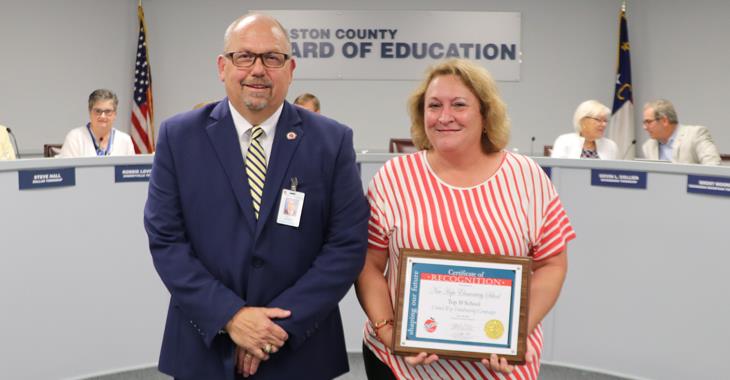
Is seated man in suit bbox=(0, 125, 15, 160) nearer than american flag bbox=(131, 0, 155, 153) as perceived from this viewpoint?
Yes

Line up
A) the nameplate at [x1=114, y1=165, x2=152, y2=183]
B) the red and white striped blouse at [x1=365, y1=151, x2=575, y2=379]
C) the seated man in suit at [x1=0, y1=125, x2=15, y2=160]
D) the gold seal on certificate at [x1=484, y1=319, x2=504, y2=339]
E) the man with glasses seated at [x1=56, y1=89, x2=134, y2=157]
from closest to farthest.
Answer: the gold seal on certificate at [x1=484, y1=319, x2=504, y2=339]
the red and white striped blouse at [x1=365, y1=151, x2=575, y2=379]
the nameplate at [x1=114, y1=165, x2=152, y2=183]
the seated man in suit at [x1=0, y1=125, x2=15, y2=160]
the man with glasses seated at [x1=56, y1=89, x2=134, y2=157]

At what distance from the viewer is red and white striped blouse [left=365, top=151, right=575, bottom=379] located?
1993 mm

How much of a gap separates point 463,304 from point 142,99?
7.44 meters

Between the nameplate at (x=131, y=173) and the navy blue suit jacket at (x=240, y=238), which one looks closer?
the navy blue suit jacket at (x=240, y=238)

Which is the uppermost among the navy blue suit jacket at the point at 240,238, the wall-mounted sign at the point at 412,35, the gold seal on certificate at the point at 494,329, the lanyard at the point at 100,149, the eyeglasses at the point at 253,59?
the wall-mounted sign at the point at 412,35

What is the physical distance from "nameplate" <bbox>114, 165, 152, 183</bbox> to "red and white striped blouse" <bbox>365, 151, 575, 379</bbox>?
200 centimetres

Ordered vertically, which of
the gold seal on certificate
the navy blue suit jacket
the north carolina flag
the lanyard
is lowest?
the gold seal on certificate

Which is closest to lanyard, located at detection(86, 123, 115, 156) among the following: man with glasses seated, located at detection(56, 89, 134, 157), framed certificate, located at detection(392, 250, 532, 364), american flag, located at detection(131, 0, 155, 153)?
man with glasses seated, located at detection(56, 89, 134, 157)

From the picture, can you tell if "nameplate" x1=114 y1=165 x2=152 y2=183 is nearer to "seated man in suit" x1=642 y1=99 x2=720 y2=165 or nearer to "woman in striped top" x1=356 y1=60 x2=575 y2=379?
"woman in striped top" x1=356 y1=60 x2=575 y2=379

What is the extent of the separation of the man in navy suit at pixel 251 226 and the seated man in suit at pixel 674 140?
13.1ft

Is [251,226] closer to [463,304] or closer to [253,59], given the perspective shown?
[253,59]

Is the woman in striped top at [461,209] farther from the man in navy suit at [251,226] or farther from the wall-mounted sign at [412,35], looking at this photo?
the wall-mounted sign at [412,35]

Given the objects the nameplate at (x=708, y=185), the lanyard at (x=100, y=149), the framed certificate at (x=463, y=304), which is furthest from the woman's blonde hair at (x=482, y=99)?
the lanyard at (x=100, y=149)

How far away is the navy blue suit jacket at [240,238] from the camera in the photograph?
1920 mm
